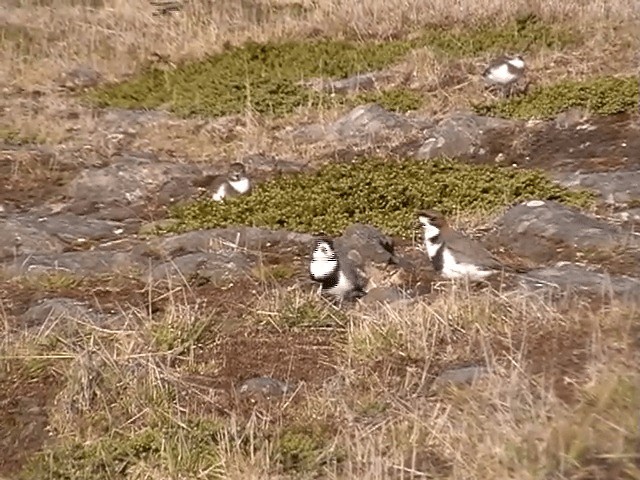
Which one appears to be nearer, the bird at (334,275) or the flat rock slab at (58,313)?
the flat rock slab at (58,313)

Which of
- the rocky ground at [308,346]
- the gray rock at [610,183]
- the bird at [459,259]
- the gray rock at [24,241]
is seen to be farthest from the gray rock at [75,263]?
the gray rock at [610,183]

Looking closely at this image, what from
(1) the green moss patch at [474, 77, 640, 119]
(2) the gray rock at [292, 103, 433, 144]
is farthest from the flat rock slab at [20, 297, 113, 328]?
(1) the green moss patch at [474, 77, 640, 119]

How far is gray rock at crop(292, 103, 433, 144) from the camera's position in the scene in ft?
41.3

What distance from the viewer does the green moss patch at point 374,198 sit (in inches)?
392

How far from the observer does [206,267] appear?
28.1ft

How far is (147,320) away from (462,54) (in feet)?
30.3

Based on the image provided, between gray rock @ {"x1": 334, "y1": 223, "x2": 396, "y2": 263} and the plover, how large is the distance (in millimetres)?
4959

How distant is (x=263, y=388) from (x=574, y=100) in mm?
7615

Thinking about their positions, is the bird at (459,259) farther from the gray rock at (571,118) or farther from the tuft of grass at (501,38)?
the tuft of grass at (501,38)

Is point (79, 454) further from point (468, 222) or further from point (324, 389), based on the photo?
point (468, 222)

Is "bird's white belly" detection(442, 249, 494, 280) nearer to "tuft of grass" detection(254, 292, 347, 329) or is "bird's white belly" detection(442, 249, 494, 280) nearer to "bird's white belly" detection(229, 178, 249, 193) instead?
"tuft of grass" detection(254, 292, 347, 329)

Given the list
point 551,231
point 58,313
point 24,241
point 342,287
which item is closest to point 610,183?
point 551,231

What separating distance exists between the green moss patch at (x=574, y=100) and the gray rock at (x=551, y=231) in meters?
3.29

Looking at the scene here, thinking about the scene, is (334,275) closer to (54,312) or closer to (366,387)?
(366,387)
